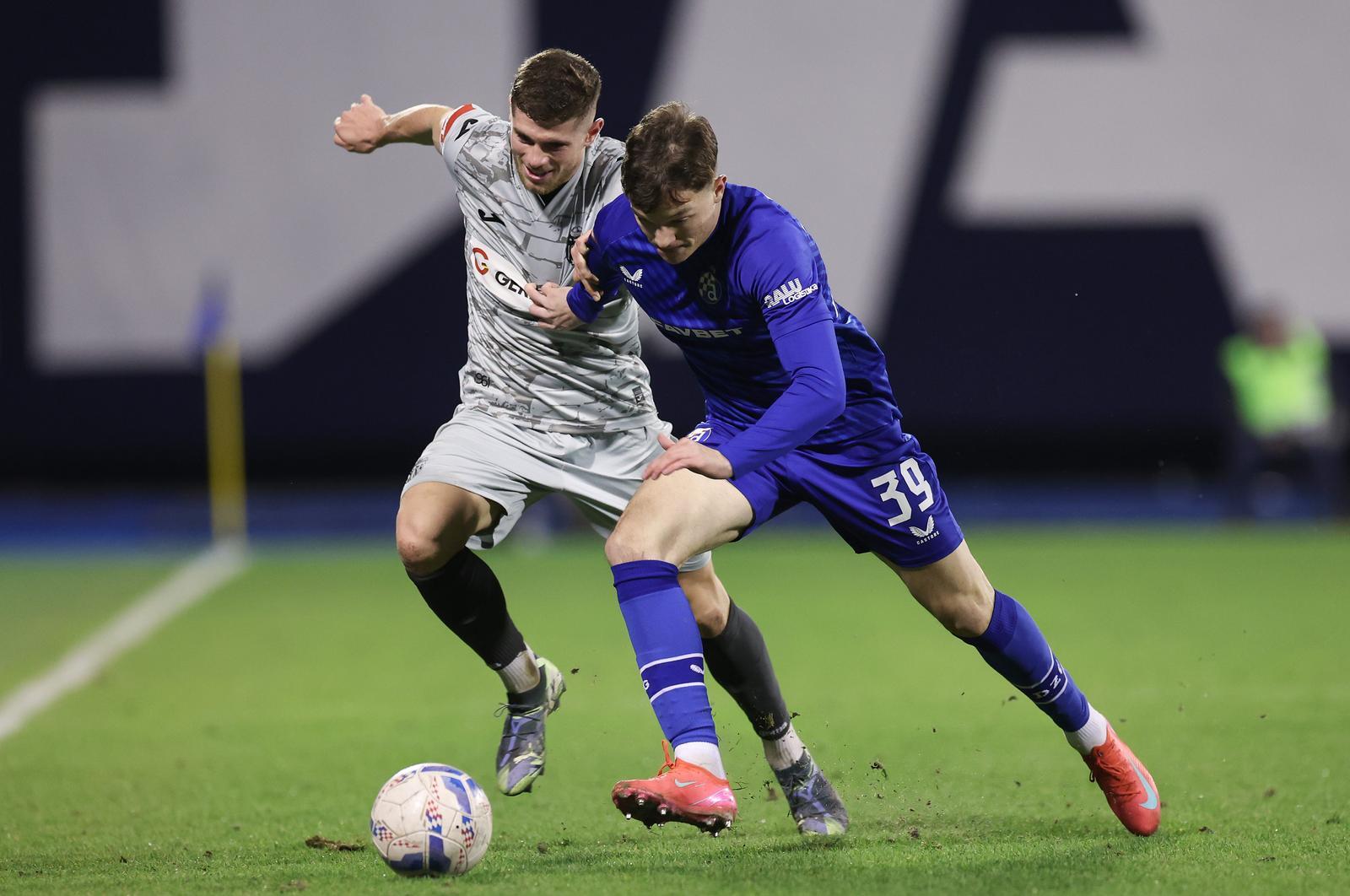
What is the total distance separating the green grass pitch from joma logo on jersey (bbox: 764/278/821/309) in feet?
4.75

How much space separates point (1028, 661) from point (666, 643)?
1175 mm

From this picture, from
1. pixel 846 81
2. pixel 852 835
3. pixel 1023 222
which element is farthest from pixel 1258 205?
pixel 852 835

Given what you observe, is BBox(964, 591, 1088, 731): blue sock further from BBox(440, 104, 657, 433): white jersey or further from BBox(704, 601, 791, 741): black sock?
BBox(440, 104, 657, 433): white jersey

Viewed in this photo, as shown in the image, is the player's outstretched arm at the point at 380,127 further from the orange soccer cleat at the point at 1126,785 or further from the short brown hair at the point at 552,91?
the orange soccer cleat at the point at 1126,785

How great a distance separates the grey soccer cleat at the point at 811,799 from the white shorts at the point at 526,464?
1016mm

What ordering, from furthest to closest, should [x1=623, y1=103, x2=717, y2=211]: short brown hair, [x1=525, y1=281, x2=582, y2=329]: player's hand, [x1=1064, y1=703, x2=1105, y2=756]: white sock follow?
[x1=525, y1=281, x2=582, y2=329]: player's hand → [x1=1064, y1=703, x2=1105, y2=756]: white sock → [x1=623, y1=103, x2=717, y2=211]: short brown hair

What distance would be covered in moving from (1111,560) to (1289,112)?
631 cm

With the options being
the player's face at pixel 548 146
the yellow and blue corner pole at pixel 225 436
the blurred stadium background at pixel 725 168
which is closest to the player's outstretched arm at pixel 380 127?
the player's face at pixel 548 146

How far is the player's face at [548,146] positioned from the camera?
4.80 m

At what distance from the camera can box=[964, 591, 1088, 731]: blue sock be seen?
477 centimetres

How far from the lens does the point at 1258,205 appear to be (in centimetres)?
1619

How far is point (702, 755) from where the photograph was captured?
4.04m

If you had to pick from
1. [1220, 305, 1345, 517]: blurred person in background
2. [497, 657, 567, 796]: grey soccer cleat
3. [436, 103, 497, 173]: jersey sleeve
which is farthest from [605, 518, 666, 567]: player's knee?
[1220, 305, 1345, 517]: blurred person in background

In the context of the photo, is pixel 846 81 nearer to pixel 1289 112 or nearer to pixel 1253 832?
pixel 1289 112
